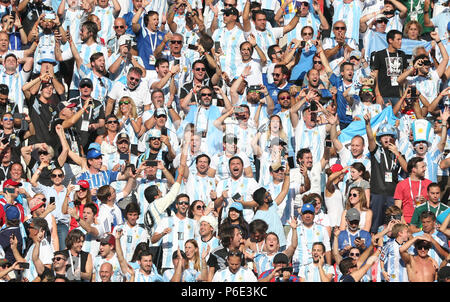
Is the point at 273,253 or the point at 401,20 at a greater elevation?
the point at 401,20

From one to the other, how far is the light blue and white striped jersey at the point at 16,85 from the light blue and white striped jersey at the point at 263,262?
4.42 metres

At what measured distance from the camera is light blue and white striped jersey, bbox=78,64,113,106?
22016 millimetres

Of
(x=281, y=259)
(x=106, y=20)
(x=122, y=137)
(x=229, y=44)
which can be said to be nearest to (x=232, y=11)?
(x=229, y=44)

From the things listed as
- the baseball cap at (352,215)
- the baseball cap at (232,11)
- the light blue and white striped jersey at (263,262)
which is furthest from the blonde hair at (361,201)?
the baseball cap at (232,11)

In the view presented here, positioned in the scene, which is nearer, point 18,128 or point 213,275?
point 213,275

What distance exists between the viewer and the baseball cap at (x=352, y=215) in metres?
20.0

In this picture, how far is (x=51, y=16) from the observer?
22672mm

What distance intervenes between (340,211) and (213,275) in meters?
2.20

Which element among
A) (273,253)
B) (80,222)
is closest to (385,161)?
(273,253)

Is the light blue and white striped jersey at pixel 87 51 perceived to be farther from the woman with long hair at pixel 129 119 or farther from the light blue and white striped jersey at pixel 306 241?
the light blue and white striped jersey at pixel 306 241

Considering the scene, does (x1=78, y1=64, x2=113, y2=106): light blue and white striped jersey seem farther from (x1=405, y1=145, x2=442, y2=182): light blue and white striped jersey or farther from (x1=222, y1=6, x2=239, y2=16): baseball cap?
(x1=405, y1=145, x2=442, y2=182): light blue and white striped jersey

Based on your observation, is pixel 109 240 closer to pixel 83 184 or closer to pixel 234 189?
pixel 83 184

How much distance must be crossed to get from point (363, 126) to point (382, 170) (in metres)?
0.95

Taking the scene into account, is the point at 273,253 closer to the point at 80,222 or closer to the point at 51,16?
the point at 80,222
